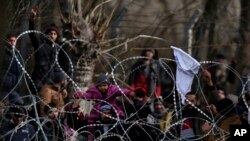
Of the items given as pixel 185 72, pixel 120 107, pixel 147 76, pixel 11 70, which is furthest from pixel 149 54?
pixel 11 70

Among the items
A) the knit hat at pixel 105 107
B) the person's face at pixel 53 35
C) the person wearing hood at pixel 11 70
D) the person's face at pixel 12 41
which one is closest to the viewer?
the knit hat at pixel 105 107

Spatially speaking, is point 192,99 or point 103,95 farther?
point 103,95

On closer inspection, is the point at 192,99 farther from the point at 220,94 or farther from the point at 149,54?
the point at 149,54

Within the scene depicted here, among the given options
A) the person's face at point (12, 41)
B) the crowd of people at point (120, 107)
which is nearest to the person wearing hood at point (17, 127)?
the crowd of people at point (120, 107)

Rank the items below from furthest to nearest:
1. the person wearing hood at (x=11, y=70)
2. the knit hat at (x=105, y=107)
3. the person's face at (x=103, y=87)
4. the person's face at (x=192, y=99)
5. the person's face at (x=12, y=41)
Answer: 1. the person's face at (x=12, y=41)
2. the person wearing hood at (x=11, y=70)
3. the person's face at (x=103, y=87)
4. the knit hat at (x=105, y=107)
5. the person's face at (x=192, y=99)

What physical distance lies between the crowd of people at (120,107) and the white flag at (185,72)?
0.23ft

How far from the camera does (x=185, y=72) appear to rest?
1151 cm

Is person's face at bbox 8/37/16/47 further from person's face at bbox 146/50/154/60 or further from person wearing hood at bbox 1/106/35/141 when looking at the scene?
person's face at bbox 146/50/154/60

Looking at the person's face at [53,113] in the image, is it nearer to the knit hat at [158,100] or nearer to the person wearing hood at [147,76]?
the person wearing hood at [147,76]

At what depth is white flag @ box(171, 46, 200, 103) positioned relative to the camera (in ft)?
37.4

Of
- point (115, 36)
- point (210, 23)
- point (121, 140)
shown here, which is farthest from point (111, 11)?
point (121, 140)

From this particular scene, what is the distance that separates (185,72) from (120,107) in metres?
0.91

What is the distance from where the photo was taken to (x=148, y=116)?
1130 cm

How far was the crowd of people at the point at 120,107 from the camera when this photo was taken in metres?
11.2
